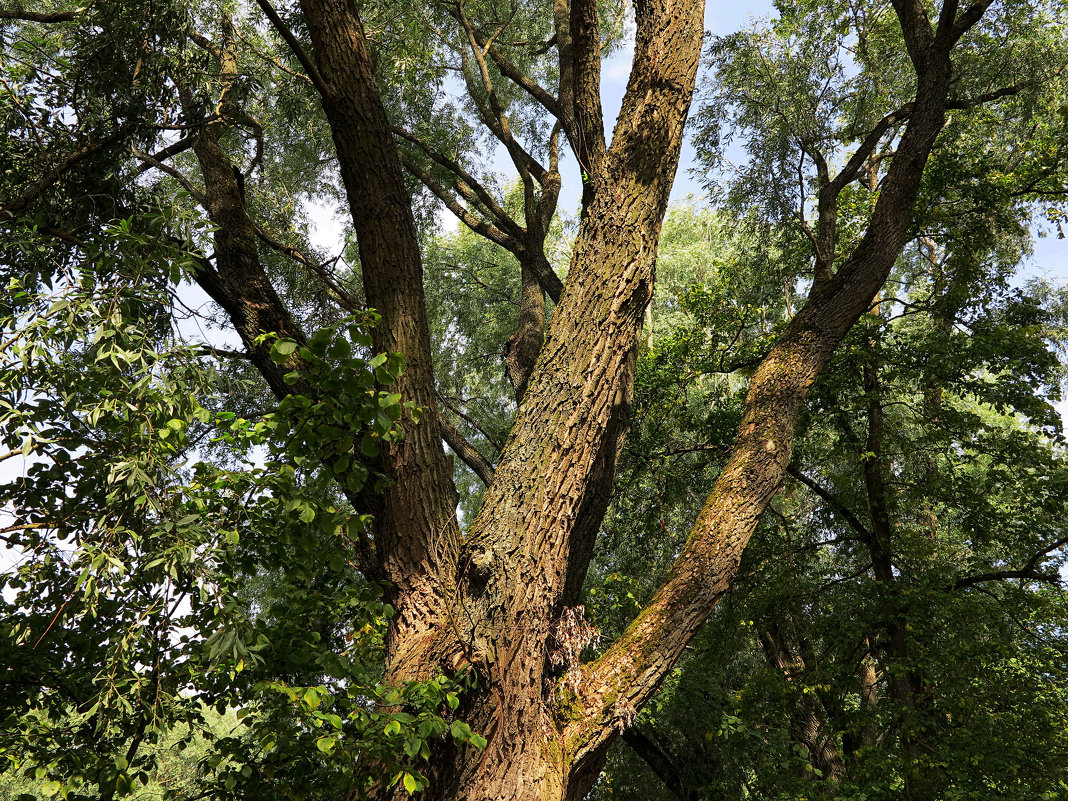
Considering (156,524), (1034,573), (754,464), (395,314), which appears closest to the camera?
(156,524)

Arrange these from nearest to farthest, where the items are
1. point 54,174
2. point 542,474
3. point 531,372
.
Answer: point 542,474 < point 54,174 < point 531,372

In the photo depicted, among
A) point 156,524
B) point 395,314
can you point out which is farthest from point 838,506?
point 156,524

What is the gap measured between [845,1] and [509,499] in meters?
9.02

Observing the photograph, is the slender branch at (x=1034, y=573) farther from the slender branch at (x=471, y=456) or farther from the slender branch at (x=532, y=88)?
the slender branch at (x=532, y=88)

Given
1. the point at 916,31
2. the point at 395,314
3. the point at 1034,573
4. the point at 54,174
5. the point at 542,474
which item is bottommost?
the point at 542,474

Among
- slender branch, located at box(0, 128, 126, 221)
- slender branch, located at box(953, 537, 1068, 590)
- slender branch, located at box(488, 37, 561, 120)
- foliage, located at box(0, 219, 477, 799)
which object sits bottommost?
foliage, located at box(0, 219, 477, 799)

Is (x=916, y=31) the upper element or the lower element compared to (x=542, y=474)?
upper

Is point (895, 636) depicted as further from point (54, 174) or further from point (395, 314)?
point (54, 174)

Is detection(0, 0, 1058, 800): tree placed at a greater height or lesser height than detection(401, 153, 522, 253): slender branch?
lesser

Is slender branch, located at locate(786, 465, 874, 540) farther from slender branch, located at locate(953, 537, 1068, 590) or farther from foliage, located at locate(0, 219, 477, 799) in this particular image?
foliage, located at locate(0, 219, 477, 799)

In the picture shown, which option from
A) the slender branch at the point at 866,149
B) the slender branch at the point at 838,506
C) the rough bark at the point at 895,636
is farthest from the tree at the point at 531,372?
the rough bark at the point at 895,636

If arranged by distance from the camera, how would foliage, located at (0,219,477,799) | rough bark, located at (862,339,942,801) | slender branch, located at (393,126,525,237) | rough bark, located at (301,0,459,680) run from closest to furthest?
foliage, located at (0,219,477,799)
rough bark, located at (301,0,459,680)
rough bark, located at (862,339,942,801)
slender branch, located at (393,126,525,237)

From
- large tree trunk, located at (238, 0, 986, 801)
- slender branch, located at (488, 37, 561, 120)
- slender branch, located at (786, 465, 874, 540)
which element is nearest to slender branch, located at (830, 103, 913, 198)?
slender branch, located at (488, 37, 561, 120)

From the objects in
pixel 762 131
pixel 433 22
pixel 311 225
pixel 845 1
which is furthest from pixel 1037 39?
pixel 311 225
